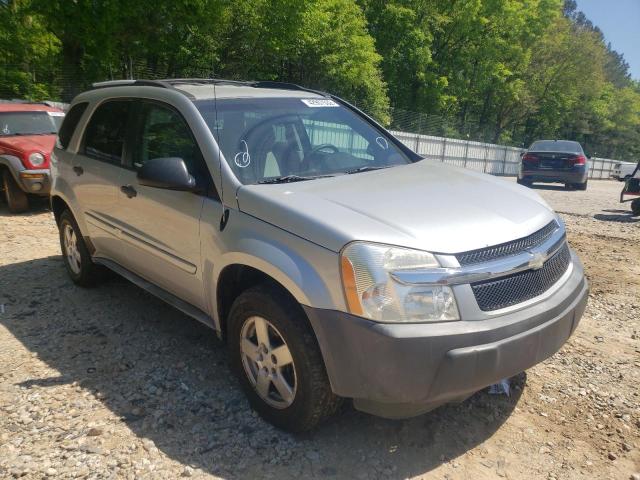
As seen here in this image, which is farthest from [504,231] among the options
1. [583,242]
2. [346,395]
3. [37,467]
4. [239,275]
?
[583,242]

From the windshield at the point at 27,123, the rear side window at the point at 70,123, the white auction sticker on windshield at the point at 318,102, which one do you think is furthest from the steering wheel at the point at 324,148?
the windshield at the point at 27,123

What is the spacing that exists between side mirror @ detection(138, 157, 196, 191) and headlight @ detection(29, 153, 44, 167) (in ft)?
19.6

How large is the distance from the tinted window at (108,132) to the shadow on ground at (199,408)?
136 cm

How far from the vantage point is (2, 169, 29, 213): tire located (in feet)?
26.9

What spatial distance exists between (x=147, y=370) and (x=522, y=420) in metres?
2.41

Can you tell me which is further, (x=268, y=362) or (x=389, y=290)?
(x=268, y=362)

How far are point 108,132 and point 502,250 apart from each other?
3276 mm

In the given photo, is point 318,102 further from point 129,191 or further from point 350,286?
point 350,286

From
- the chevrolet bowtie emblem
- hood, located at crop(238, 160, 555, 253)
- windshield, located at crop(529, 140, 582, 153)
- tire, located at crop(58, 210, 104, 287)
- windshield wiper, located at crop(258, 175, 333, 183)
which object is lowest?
tire, located at crop(58, 210, 104, 287)

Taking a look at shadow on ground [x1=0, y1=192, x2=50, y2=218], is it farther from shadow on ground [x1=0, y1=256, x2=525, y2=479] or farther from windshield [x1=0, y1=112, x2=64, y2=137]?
shadow on ground [x1=0, y1=256, x2=525, y2=479]

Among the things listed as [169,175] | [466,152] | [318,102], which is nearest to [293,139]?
[318,102]

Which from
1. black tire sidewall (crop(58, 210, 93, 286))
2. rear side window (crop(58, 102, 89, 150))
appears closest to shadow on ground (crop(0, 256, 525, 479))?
black tire sidewall (crop(58, 210, 93, 286))

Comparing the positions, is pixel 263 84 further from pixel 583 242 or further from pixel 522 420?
pixel 583 242

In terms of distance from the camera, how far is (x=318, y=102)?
3.89m
